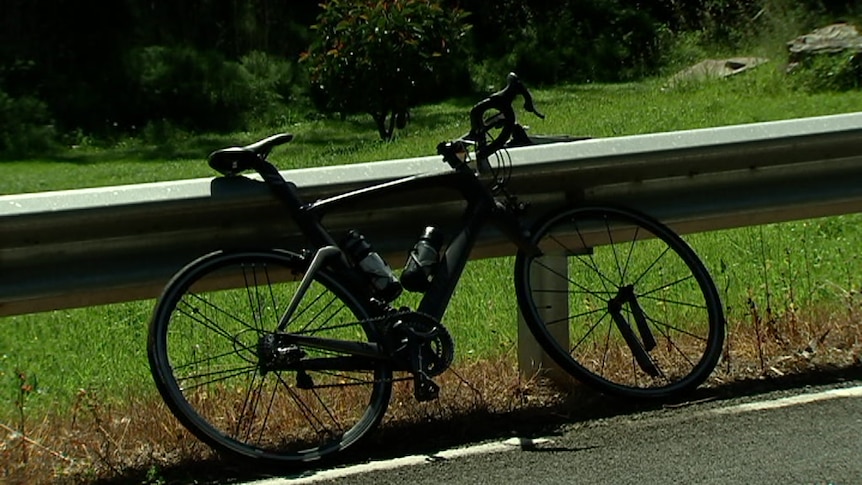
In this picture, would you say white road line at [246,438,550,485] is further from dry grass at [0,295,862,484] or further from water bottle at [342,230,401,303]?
water bottle at [342,230,401,303]

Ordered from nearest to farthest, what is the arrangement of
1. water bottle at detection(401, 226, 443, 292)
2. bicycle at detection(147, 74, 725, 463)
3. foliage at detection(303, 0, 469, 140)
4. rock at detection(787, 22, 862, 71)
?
bicycle at detection(147, 74, 725, 463)
water bottle at detection(401, 226, 443, 292)
rock at detection(787, 22, 862, 71)
foliage at detection(303, 0, 469, 140)

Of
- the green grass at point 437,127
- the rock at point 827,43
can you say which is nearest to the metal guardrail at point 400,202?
the green grass at point 437,127

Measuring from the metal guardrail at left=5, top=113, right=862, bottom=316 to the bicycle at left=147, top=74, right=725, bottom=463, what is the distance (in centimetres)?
12

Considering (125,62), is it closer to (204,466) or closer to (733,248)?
(733,248)

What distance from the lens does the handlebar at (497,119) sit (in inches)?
212

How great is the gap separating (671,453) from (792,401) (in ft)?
2.58

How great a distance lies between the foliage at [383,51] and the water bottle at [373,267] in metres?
15.9

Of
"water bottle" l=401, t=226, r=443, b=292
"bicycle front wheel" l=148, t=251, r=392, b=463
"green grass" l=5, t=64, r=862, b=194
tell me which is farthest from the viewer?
"green grass" l=5, t=64, r=862, b=194

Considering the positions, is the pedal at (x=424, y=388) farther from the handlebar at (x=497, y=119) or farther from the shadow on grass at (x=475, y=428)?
the handlebar at (x=497, y=119)

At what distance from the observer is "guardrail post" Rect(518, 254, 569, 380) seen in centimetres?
559

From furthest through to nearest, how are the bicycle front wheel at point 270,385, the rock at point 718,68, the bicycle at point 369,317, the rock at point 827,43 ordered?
1. the rock at point 718,68
2. the rock at point 827,43
3. the bicycle at point 369,317
4. the bicycle front wheel at point 270,385

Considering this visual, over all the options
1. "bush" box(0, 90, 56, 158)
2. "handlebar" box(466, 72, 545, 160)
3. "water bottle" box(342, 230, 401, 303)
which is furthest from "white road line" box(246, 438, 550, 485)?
"bush" box(0, 90, 56, 158)

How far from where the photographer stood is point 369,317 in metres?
5.06

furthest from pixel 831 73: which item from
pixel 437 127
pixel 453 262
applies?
pixel 453 262
